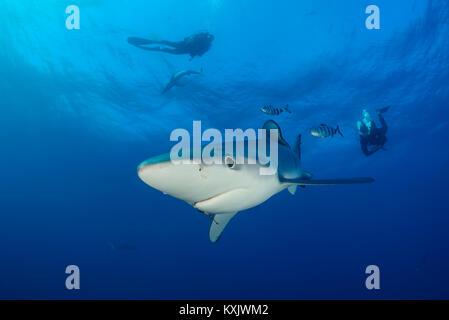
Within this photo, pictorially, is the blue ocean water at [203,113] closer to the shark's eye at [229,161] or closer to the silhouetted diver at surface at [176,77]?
the silhouetted diver at surface at [176,77]

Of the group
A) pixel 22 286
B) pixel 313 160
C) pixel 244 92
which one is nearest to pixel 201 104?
pixel 244 92

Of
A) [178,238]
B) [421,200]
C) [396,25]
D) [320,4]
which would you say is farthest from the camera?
[178,238]

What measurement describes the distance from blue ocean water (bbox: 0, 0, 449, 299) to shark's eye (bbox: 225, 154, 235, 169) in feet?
44.9

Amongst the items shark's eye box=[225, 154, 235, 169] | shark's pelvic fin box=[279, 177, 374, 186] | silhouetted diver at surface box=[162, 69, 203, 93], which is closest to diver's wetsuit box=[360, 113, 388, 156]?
shark's pelvic fin box=[279, 177, 374, 186]

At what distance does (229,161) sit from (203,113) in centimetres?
2152

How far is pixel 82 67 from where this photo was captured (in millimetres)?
19875

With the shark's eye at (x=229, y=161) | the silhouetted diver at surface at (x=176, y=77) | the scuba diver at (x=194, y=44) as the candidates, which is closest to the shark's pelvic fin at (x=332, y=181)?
the shark's eye at (x=229, y=161)

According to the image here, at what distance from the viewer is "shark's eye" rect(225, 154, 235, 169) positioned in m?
2.43

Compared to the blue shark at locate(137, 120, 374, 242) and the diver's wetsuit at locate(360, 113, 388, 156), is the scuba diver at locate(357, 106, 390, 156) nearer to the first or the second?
the diver's wetsuit at locate(360, 113, 388, 156)

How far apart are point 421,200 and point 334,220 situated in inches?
850

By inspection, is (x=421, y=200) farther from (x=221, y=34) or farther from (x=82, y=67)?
(x=82, y=67)

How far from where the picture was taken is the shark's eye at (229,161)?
7.97 feet

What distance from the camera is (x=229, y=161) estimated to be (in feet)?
8.04

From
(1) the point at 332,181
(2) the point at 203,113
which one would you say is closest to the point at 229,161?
(1) the point at 332,181
